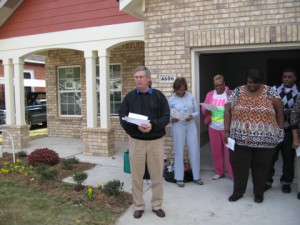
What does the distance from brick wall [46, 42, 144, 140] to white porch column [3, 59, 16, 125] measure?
1783mm

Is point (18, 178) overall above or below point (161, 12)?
below

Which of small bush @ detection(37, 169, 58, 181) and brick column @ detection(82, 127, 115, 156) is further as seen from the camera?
brick column @ detection(82, 127, 115, 156)

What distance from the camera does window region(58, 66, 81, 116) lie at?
1055cm

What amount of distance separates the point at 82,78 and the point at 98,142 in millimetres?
3221

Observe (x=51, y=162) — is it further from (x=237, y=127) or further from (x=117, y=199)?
(x=237, y=127)

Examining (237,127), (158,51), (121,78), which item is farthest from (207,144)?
(237,127)

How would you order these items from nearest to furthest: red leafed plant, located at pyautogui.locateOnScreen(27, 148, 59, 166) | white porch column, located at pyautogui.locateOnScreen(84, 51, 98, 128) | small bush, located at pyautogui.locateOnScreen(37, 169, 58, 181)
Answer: small bush, located at pyautogui.locateOnScreen(37, 169, 58, 181) < red leafed plant, located at pyautogui.locateOnScreen(27, 148, 59, 166) < white porch column, located at pyautogui.locateOnScreen(84, 51, 98, 128)

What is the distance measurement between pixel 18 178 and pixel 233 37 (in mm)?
4635

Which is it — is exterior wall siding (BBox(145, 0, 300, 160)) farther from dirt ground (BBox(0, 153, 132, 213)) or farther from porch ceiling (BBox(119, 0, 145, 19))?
dirt ground (BBox(0, 153, 132, 213))

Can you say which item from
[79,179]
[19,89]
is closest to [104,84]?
[19,89]

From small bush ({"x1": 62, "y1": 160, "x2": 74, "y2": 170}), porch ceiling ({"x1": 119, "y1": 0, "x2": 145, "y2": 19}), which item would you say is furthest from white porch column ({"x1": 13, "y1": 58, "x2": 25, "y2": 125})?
porch ceiling ({"x1": 119, "y1": 0, "x2": 145, "y2": 19})

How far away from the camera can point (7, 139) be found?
9008 mm

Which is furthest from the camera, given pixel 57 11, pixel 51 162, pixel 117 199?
pixel 57 11

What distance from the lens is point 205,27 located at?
5574mm
